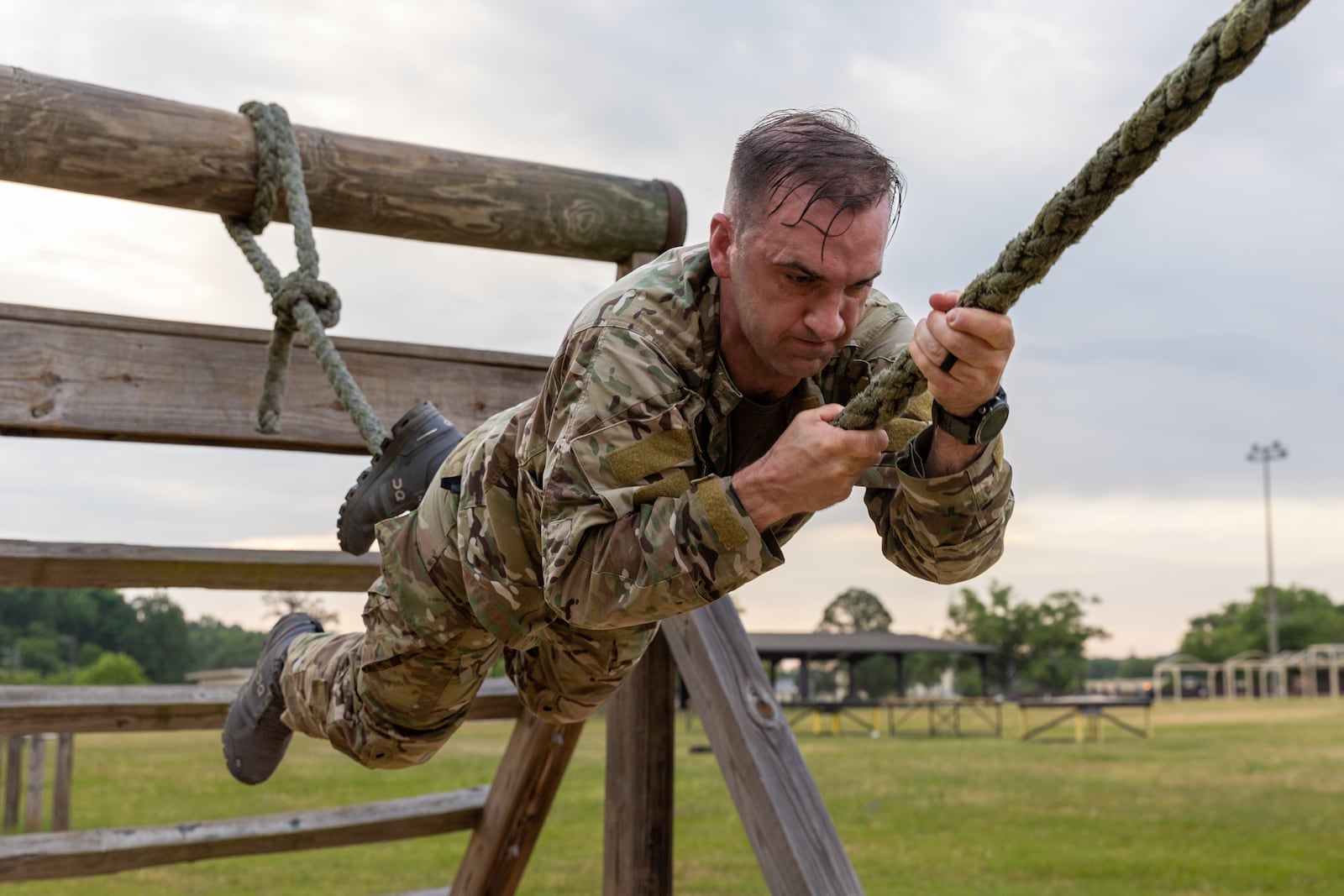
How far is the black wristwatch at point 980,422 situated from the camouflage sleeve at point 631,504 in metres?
0.29

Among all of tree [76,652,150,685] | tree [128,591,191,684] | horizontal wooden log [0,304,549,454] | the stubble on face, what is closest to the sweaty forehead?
the stubble on face

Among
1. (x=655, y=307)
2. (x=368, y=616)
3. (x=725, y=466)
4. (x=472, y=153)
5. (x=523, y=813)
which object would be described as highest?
(x=472, y=153)

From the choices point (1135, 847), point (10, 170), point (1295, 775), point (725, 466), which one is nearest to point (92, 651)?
point (1135, 847)

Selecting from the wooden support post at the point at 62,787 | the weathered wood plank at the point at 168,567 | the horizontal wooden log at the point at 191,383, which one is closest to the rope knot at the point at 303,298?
the horizontal wooden log at the point at 191,383

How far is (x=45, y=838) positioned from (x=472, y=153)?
211 centimetres

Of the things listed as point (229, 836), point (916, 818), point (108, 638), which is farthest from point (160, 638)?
point (229, 836)

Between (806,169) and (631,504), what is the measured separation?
0.51 metres

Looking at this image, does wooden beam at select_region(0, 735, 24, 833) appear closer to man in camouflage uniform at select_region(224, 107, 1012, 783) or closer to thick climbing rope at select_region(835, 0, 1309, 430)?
man in camouflage uniform at select_region(224, 107, 1012, 783)

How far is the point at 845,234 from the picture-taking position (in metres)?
1.73

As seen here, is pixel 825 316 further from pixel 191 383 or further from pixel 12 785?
pixel 12 785

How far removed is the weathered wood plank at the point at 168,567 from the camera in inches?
121

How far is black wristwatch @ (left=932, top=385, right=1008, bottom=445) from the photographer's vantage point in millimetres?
1688

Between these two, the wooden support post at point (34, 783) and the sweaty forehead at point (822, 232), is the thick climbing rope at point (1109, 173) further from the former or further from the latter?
the wooden support post at point (34, 783)

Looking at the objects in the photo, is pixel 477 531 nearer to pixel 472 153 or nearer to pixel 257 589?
pixel 257 589
